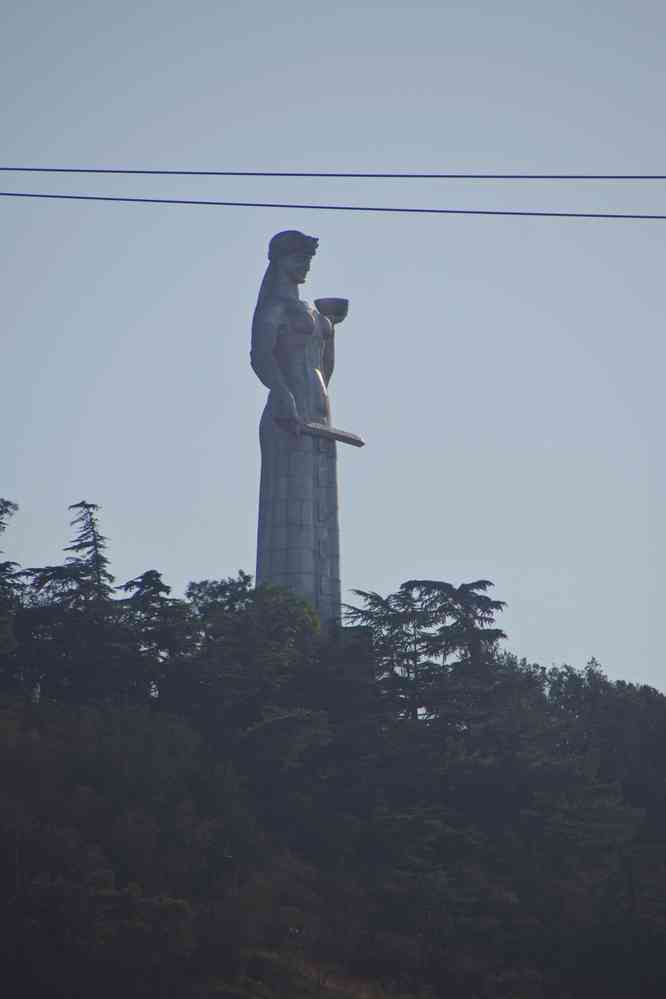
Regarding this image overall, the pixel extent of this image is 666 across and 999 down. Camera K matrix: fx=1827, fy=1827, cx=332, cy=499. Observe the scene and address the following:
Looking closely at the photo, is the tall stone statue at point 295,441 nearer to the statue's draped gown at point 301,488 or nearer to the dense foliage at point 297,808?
the statue's draped gown at point 301,488

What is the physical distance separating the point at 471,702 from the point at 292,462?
8.12 meters

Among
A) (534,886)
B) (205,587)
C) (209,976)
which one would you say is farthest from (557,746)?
(209,976)

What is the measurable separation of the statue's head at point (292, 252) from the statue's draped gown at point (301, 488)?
76 cm

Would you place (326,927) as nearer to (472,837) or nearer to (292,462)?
(472,837)

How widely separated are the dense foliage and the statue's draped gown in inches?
73.0

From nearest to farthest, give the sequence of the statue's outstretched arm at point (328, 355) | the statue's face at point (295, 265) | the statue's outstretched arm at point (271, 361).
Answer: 1. the statue's outstretched arm at point (271, 361)
2. the statue's face at point (295, 265)
3. the statue's outstretched arm at point (328, 355)

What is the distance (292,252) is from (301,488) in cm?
568

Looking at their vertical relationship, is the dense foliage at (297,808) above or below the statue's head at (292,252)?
below

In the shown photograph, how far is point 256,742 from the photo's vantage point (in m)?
35.8

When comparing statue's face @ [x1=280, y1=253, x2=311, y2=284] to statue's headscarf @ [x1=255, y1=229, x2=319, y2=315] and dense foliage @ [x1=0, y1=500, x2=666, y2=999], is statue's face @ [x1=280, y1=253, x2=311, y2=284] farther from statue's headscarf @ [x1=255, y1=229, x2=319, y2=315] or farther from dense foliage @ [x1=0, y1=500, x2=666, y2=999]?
dense foliage @ [x1=0, y1=500, x2=666, y2=999]

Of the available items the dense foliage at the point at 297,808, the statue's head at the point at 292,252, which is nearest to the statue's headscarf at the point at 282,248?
the statue's head at the point at 292,252

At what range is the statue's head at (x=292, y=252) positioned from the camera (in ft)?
142

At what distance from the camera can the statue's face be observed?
43500 mm

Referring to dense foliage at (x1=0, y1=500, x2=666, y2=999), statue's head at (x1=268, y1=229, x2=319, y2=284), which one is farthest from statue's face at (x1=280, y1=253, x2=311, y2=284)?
dense foliage at (x1=0, y1=500, x2=666, y2=999)
